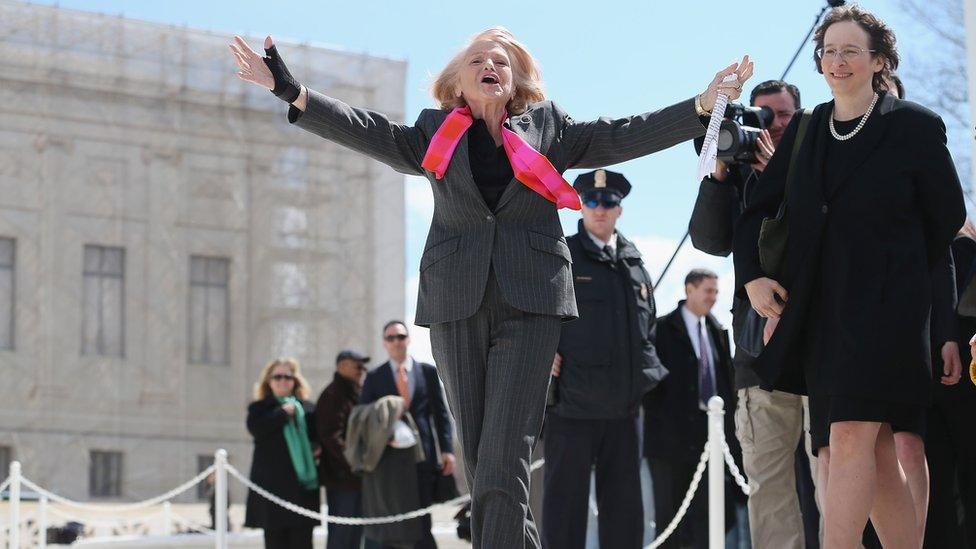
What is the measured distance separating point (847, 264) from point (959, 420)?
1771mm

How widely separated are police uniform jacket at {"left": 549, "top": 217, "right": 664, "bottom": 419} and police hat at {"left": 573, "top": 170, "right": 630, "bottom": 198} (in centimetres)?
21

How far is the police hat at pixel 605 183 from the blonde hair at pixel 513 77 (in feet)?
8.68

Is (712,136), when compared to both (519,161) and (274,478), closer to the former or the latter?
(519,161)

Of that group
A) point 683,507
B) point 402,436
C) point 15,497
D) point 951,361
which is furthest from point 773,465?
point 15,497

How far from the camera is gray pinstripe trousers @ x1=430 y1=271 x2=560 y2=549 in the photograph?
4246 millimetres

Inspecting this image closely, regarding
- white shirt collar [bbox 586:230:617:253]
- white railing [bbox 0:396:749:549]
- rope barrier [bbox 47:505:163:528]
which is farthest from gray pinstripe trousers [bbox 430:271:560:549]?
rope barrier [bbox 47:505:163:528]

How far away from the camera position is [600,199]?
23.8 feet

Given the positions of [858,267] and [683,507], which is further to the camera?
[683,507]

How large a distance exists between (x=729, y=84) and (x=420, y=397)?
5.61 meters

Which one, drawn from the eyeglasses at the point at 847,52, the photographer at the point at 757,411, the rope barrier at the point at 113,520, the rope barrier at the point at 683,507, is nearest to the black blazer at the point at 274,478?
the rope barrier at the point at 683,507

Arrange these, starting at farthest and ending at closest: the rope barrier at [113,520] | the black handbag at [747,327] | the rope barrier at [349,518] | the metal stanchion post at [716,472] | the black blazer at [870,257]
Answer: the rope barrier at [113,520] < the rope barrier at [349,518] < the metal stanchion post at [716,472] < the black handbag at [747,327] < the black blazer at [870,257]

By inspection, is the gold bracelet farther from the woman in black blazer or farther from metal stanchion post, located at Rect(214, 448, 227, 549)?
metal stanchion post, located at Rect(214, 448, 227, 549)

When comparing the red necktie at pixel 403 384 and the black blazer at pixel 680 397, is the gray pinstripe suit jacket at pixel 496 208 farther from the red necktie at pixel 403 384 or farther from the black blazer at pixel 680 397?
the red necktie at pixel 403 384

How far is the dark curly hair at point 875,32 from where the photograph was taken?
451cm
